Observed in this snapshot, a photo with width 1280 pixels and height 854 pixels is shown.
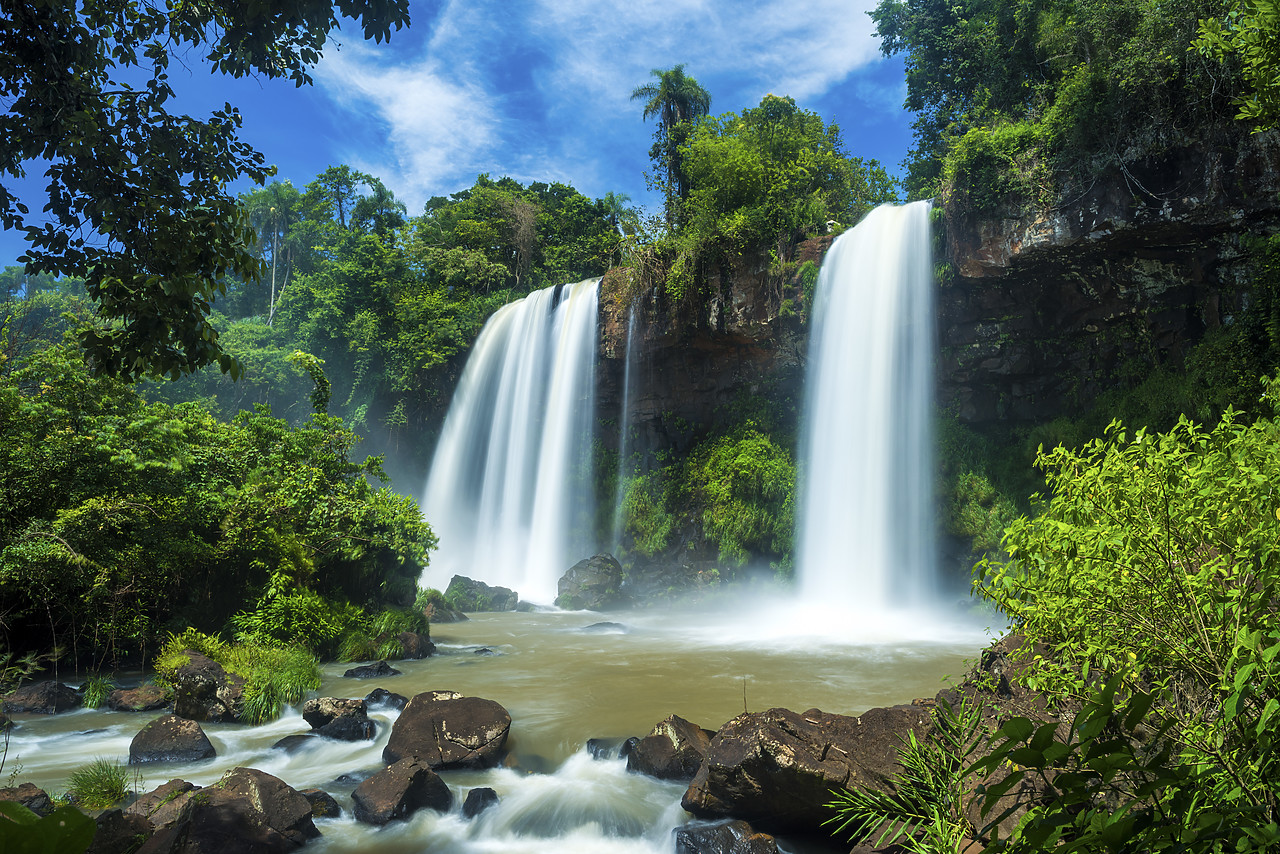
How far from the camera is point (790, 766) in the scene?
4.97m

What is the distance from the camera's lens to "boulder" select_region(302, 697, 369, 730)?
298 inches

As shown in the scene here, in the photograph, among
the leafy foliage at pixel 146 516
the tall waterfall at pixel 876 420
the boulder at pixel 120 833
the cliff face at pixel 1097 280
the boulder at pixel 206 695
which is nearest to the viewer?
the boulder at pixel 120 833

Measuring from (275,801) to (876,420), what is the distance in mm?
14560

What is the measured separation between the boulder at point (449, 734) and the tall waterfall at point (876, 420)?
1109 centimetres

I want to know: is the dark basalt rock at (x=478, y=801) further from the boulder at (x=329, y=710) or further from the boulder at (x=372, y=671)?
the boulder at (x=372, y=671)

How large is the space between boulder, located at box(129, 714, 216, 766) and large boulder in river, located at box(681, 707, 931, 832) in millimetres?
4864

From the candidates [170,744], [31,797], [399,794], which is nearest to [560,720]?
[399,794]

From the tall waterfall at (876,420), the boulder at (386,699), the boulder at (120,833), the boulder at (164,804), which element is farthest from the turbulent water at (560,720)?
the tall waterfall at (876,420)

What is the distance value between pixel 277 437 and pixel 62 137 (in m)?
8.89

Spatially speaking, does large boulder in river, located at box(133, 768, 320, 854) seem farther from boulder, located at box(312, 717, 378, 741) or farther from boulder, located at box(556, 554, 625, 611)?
boulder, located at box(556, 554, 625, 611)

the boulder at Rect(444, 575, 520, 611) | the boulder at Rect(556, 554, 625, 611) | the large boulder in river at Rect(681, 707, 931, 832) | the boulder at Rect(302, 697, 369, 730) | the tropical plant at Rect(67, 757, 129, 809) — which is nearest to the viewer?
the large boulder in river at Rect(681, 707, 931, 832)

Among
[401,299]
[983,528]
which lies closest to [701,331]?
[983,528]

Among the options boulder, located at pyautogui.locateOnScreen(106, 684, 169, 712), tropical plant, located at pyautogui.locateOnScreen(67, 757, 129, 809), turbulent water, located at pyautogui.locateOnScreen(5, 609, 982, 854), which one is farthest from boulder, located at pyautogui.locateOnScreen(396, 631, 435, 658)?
tropical plant, located at pyautogui.locateOnScreen(67, 757, 129, 809)

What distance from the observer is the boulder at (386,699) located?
8.32m
